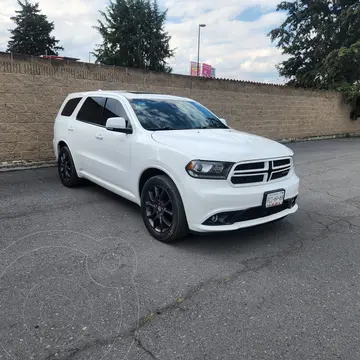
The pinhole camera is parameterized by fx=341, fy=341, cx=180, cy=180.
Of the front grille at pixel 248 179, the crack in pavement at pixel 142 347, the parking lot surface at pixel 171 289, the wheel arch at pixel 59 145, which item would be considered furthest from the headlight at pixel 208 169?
the wheel arch at pixel 59 145

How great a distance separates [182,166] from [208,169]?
0.28 m

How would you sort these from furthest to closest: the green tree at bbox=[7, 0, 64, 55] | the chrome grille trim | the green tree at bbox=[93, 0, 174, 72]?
the green tree at bbox=[7, 0, 64, 55]
the green tree at bbox=[93, 0, 174, 72]
the chrome grille trim

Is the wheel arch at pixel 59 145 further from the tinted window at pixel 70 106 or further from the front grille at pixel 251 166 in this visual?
the front grille at pixel 251 166

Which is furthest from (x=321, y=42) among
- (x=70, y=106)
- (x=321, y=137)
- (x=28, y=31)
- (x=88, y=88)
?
(x=28, y=31)

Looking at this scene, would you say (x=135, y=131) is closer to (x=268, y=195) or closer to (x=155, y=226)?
(x=155, y=226)

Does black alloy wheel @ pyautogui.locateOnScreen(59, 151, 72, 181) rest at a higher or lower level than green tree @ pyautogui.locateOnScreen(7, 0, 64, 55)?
lower

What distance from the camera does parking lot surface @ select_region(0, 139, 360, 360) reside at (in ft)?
7.66

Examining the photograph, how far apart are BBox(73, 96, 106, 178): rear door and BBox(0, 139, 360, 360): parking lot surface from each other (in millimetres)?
736

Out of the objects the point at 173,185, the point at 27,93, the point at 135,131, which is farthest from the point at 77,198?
the point at 27,93

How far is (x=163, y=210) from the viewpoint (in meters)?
3.89

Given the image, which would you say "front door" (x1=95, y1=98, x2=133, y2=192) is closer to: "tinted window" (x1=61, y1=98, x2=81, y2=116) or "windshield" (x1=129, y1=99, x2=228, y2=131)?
"windshield" (x1=129, y1=99, x2=228, y2=131)

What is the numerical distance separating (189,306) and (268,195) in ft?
5.13

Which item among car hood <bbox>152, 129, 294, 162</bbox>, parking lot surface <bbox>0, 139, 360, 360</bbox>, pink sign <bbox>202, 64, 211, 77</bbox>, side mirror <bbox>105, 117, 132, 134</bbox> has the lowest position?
parking lot surface <bbox>0, 139, 360, 360</bbox>

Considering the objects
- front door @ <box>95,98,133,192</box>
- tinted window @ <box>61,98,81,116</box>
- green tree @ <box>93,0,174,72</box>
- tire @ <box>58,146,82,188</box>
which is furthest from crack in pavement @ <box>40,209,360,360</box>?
green tree @ <box>93,0,174,72</box>
